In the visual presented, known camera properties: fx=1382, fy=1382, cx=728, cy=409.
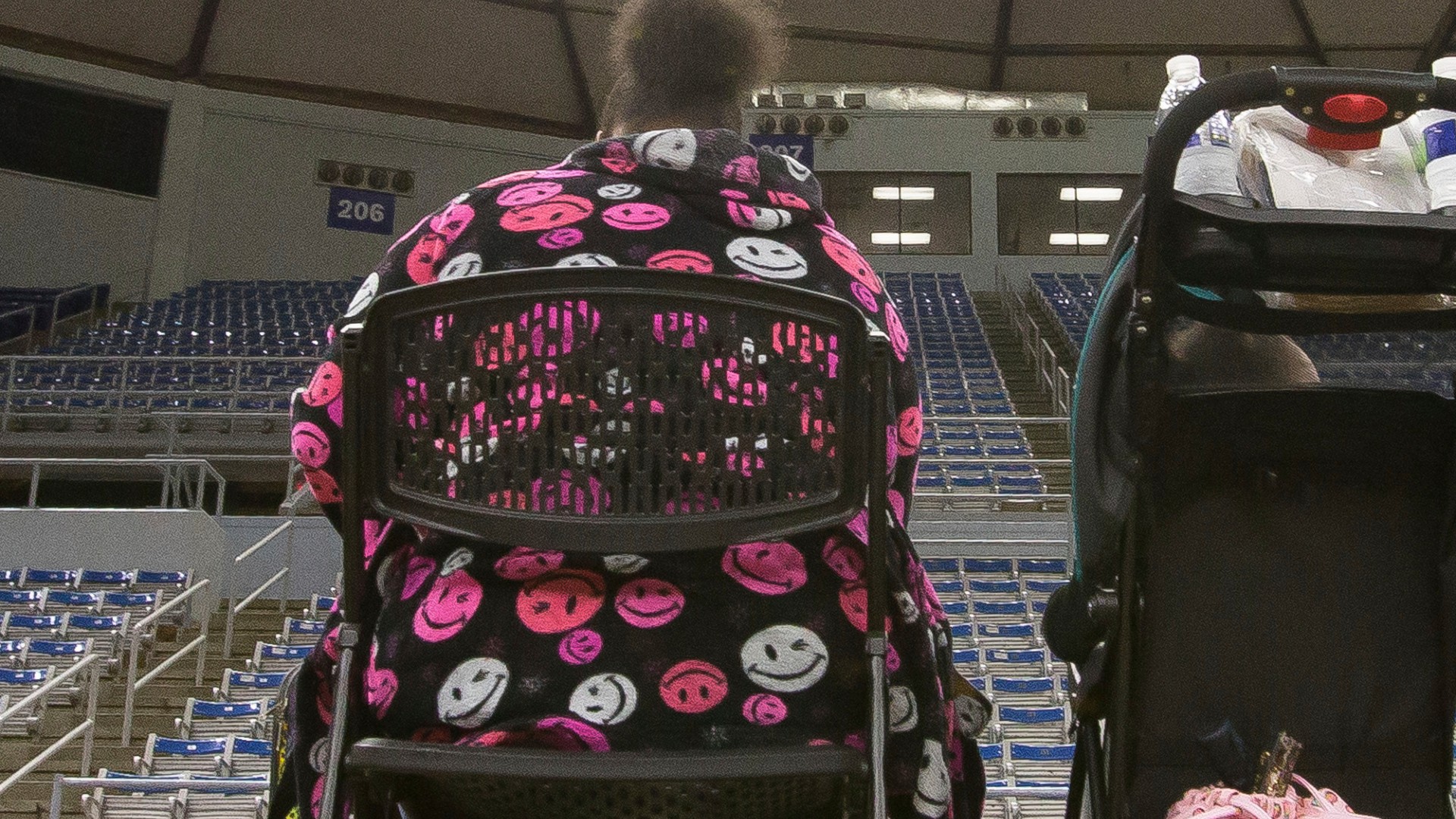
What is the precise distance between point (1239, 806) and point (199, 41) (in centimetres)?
1421

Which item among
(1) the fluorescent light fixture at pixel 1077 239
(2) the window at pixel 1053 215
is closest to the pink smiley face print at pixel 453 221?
(2) the window at pixel 1053 215

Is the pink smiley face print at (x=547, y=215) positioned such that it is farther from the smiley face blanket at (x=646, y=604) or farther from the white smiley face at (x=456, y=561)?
the white smiley face at (x=456, y=561)

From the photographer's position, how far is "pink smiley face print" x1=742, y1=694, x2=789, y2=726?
0.95 metres

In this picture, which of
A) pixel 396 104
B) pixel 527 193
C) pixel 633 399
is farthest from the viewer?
pixel 396 104

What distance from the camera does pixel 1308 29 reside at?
13.3m

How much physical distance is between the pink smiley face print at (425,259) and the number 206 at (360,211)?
14198 millimetres

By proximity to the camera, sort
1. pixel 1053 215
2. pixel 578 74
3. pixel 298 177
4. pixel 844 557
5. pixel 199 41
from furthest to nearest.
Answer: pixel 1053 215, pixel 298 177, pixel 578 74, pixel 199 41, pixel 844 557

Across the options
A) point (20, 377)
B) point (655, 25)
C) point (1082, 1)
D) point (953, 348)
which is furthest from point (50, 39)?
point (655, 25)

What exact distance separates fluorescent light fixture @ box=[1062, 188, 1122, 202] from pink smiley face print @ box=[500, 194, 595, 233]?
14506 millimetres

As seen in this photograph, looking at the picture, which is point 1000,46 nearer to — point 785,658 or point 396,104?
point 396,104

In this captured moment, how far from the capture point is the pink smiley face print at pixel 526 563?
971 millimetres

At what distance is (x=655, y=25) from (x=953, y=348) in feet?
35.6

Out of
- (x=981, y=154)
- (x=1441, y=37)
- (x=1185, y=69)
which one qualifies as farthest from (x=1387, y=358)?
(x=981, y=154)

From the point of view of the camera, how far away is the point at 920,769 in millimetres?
1051
